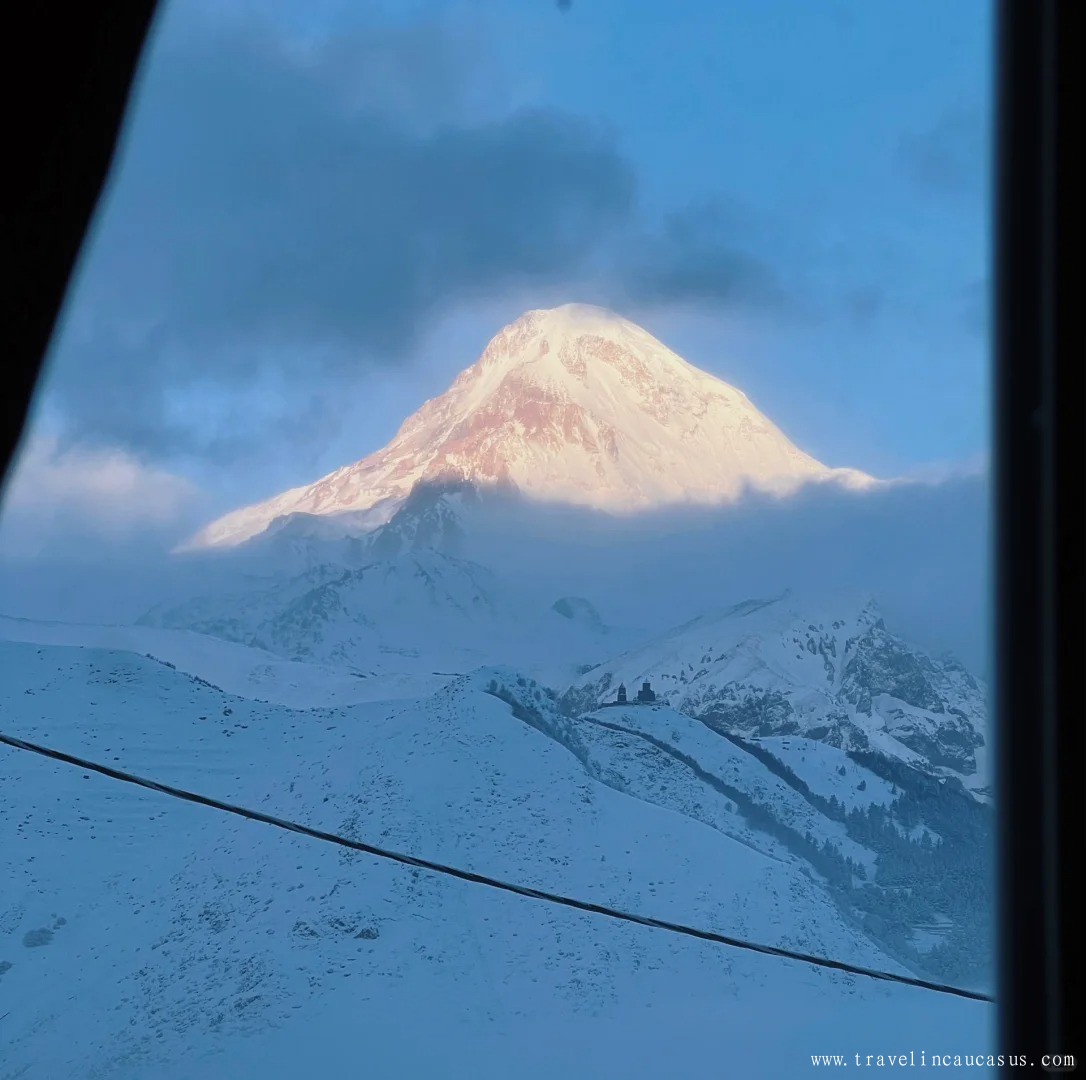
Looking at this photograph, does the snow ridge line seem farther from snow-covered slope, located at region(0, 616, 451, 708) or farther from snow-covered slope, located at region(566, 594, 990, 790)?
snow-covered slope, located at region(566, 594, 990, 790)

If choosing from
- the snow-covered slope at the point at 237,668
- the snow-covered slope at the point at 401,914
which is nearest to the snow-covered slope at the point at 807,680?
the snow-covered slope at the point at 237,668

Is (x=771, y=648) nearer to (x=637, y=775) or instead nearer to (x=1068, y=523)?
(x=637, y=775)

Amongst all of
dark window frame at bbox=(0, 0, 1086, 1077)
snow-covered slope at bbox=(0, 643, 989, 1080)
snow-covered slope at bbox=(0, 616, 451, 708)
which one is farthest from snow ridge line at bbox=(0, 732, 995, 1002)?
snow-covered slope at bbox=(0, 616, 451, 708)

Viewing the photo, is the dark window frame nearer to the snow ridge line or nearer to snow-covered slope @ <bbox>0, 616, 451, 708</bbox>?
the snow ridge line

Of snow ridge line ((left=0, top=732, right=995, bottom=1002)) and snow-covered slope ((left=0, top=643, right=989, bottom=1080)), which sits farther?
snow-covered slope ((left=0, top=643, right=989, bottom=1080))

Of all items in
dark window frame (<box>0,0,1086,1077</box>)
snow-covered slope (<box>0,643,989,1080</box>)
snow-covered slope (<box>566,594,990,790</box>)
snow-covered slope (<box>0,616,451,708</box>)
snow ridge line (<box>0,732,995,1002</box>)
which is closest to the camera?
dark window frame (<box>0,0,1086,1077</box>)

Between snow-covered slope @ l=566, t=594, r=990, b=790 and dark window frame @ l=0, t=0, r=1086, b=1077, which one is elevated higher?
snow-covered slope @ l=566, t=594, r=990, b=790

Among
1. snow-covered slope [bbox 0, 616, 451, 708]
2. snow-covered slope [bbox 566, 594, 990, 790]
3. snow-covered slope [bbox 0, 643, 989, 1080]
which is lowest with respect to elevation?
snow-covered slope [bbox 0, 643, 989, 1080]

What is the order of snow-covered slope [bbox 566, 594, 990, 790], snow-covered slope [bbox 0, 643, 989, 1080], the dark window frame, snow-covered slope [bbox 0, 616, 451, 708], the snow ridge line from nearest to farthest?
the dark window frame
the snow ridge line
snow-covered slope [bbox 0, 643, 989, 1080]
snow-covered slope [bbox 0, 616, 451, 708]
snow-covered slope [bbox 566, 594, 990, 790]

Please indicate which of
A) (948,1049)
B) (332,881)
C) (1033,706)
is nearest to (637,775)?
(332,881)
